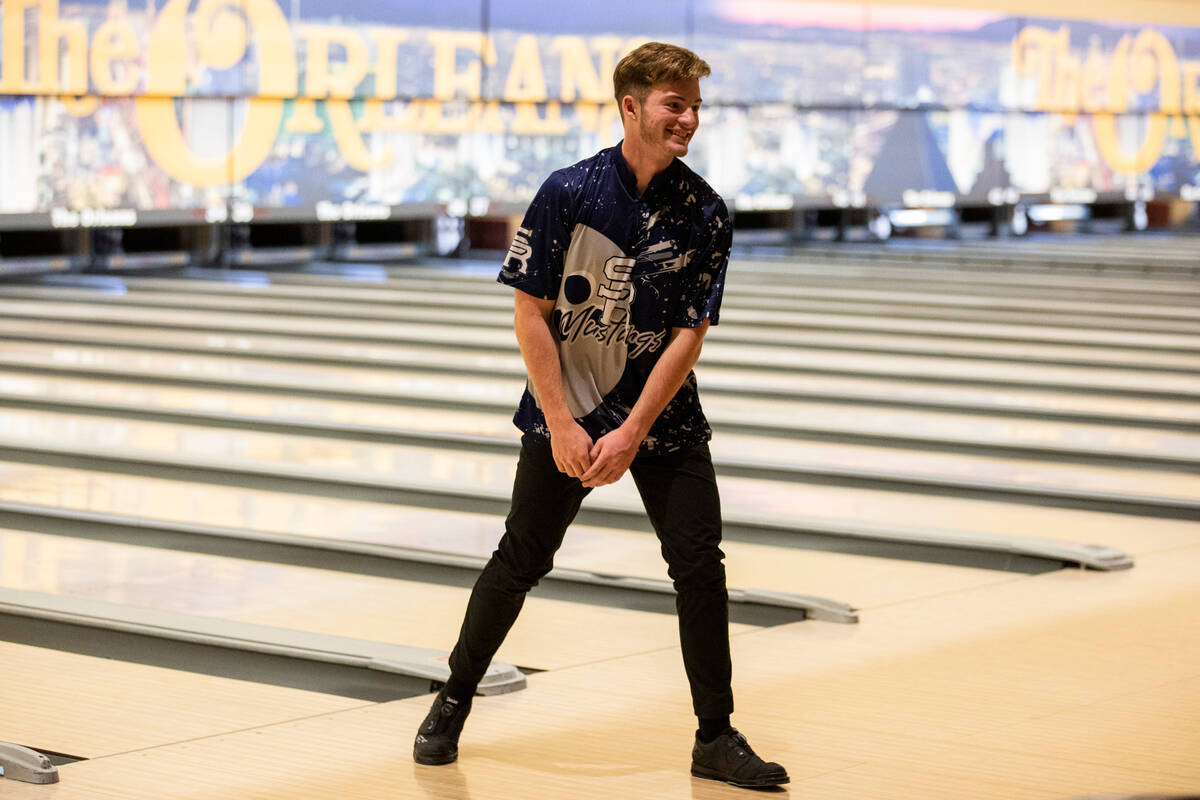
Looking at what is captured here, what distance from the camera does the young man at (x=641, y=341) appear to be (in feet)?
9.08

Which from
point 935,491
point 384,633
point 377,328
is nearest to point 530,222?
point 384,633

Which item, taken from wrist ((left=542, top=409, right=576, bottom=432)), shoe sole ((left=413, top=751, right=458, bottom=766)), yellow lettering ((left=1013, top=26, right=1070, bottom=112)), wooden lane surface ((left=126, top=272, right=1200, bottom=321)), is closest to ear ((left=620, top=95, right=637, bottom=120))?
wrist ((left=542, top=409, right=576, bottom=432))

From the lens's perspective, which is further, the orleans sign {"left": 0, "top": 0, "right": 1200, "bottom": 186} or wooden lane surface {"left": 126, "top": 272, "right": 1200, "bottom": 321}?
the orleans sign {"left": 0, "top": 0, "right": 1200, "bottom": 186}

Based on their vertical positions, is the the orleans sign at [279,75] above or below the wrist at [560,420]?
above

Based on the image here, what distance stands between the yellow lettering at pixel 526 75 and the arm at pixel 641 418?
12950 millimetres

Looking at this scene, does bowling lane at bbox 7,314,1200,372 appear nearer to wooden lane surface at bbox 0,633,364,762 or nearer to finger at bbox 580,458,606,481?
wooden lane surface at bbox 0,633,364,762

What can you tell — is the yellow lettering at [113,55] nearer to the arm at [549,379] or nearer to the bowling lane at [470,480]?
the bowling lane at [470,480]

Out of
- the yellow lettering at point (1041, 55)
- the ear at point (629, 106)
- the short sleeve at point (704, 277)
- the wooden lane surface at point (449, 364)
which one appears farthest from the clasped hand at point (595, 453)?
the yellow lettering at point (1041, 55)

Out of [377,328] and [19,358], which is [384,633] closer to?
[19,358]

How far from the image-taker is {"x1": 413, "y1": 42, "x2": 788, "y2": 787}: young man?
2.77 meters

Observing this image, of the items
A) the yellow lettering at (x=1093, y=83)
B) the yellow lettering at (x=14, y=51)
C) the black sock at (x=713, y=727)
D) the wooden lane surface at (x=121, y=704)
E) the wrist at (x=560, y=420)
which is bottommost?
the wooden lane surface at (x=121, y=704)

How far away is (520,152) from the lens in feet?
51.3

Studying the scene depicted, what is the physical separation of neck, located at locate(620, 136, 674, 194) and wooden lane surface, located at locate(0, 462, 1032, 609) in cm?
172

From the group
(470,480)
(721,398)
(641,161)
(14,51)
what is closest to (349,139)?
(14,51)
